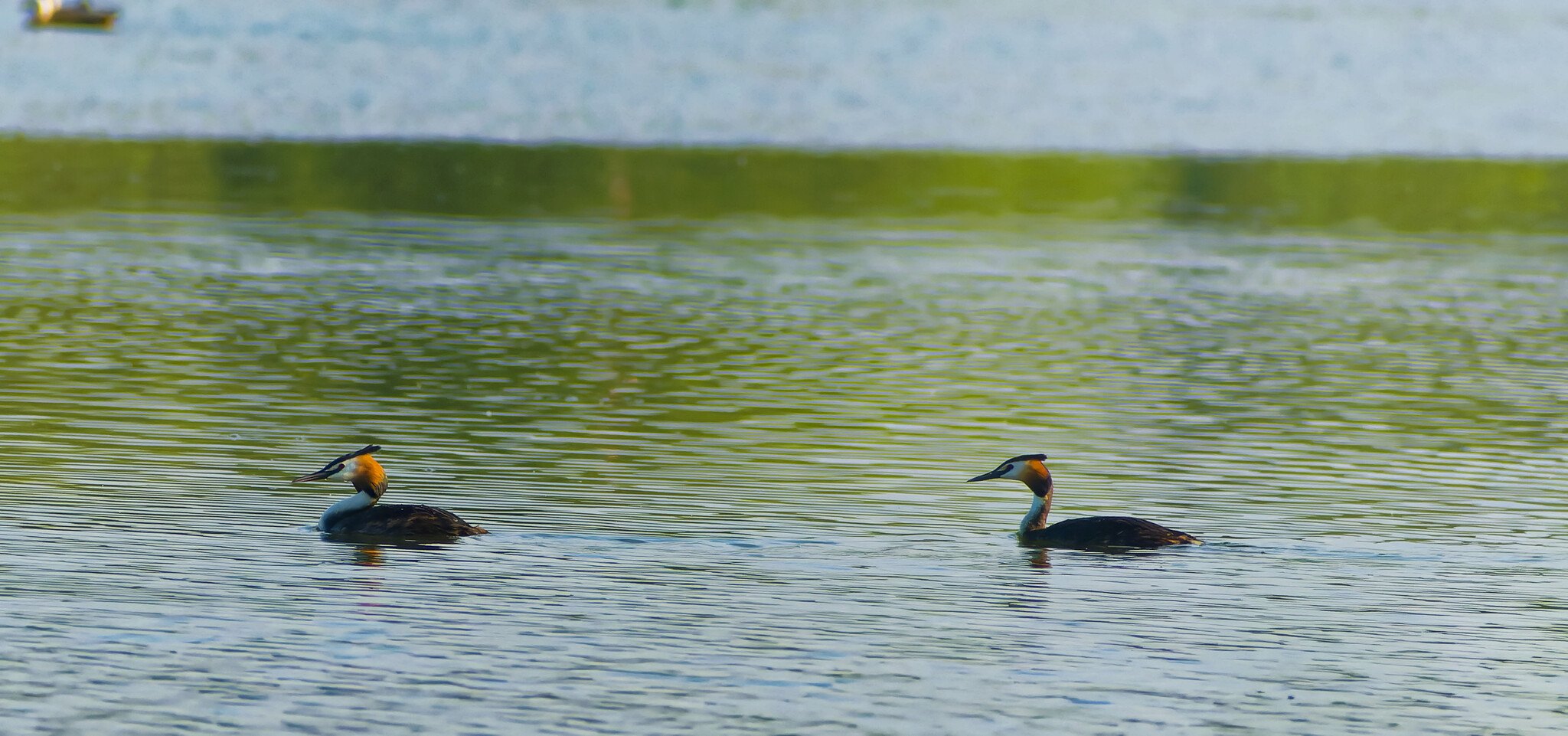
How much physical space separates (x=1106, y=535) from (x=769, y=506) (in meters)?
2.77

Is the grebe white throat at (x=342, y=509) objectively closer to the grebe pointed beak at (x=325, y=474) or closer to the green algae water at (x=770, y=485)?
the green algae water at (x=770, y=485)

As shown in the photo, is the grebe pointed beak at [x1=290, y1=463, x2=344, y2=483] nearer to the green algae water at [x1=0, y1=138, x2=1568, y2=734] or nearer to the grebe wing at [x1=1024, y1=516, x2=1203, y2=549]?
the green algae water at [x1=0, y1=138, x2=1568, y2=734]

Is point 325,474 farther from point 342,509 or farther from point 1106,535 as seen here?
point 1106,535

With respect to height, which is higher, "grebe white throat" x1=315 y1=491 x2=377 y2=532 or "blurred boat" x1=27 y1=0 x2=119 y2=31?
"blurred boat" x1=27 y1=0 x2=119 y2=31

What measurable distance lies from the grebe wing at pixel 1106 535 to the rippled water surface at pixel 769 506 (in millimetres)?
145

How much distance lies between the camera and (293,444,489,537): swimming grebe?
18.4 meters

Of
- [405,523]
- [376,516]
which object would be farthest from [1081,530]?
[376,516]

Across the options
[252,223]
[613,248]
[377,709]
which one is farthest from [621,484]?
[252,223]

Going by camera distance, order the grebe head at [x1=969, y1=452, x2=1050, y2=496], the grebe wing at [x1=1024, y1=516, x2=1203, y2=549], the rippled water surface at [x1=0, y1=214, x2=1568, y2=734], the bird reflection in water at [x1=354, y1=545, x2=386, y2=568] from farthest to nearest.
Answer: the grebe head at [x1=969, y1=452, x2=1050, y2=496] → the grebe wing at [x1=1024, y1=516, x2=1203, y2=549] → the bird reflection in water at [x1=354, y1=545, x2=386, y2=568] → the rippled water surface at [x1=0, y1=214, x2=1568, y2=734]

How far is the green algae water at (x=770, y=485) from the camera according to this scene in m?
14.4

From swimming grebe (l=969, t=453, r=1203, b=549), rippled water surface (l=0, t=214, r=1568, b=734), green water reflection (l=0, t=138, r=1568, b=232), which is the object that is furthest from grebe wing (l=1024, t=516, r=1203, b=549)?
green water reflection (l=0, t=138, r=1568, b=232)

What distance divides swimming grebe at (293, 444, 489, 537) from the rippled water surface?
26 centimetres

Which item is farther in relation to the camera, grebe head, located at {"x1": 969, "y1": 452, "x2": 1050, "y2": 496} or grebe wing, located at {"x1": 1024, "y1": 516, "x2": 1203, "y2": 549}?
grebe head, located at {"x1": 969, "y1": 452, "x2": 1050, "y2": 496}

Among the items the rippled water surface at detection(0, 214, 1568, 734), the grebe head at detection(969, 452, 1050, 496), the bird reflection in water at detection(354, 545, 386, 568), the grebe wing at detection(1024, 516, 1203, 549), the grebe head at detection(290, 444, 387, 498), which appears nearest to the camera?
the rippled water surface at detection(0, 214, 1568, 734)
